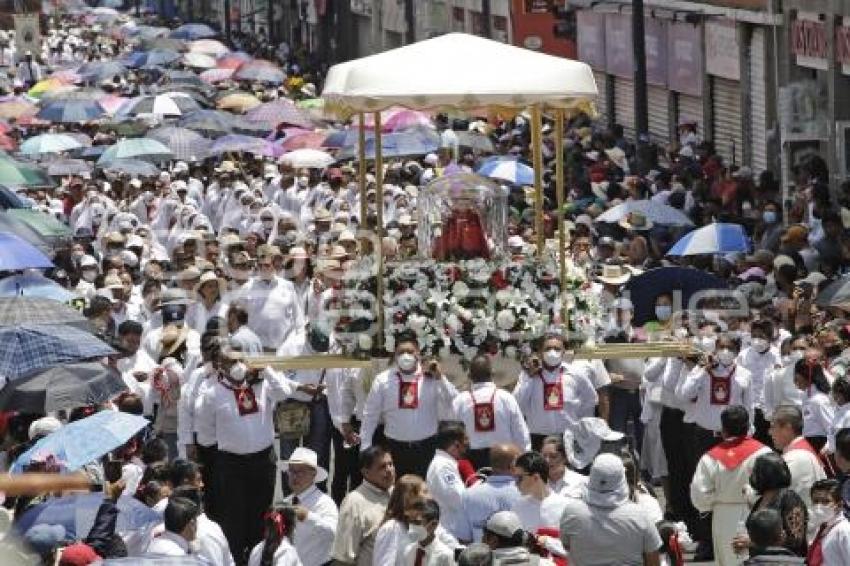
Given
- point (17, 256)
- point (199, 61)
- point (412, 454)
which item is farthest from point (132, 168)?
point (199, 61)

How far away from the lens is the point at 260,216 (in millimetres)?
27844

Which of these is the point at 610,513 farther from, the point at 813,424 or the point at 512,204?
the point at 512,204

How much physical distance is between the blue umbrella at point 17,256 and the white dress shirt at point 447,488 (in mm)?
6181

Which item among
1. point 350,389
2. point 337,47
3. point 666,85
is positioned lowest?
point 337,47

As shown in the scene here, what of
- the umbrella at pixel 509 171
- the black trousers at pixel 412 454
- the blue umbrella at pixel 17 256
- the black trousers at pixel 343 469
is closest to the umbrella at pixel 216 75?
the umbrella at pixel 509 171

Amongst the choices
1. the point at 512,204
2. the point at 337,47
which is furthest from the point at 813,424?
the point at 337,47

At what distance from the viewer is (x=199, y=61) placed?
58.1 metres

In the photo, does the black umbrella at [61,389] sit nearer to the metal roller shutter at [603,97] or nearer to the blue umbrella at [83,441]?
the blue umbrella at [83,441]

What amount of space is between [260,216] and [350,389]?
36.1 ft

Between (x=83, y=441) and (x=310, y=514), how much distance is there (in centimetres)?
115

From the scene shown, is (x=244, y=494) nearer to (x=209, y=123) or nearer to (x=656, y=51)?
(x=209, y=123)

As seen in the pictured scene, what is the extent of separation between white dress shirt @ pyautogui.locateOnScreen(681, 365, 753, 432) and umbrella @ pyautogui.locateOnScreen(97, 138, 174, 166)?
60.0ft

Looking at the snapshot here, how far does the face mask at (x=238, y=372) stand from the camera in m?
15.7

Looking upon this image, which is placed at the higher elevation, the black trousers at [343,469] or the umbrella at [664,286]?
the umbrella at [664,286]
